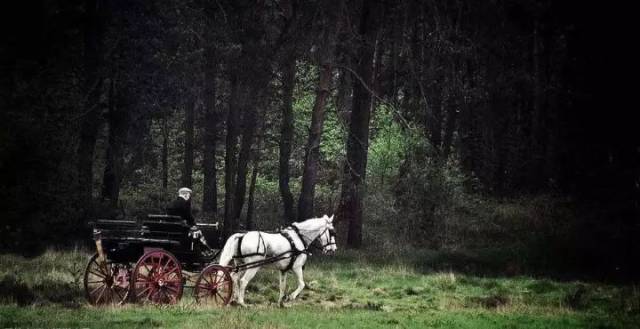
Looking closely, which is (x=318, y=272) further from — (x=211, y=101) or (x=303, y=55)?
(x=211, y=101)

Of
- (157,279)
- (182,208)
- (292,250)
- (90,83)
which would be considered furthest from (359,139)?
(157,279)

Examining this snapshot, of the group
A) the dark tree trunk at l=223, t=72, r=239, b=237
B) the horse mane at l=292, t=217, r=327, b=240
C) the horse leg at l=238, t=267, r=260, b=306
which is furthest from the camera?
the dark tree trunk at l=223, t=72, r=239, b=237

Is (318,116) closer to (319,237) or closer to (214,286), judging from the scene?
(319,237)

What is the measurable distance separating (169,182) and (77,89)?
89.7ft

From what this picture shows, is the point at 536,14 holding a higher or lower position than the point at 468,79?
higher

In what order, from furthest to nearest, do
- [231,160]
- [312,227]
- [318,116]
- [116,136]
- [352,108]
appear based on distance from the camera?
[116,136], [352,108], [231,160], [318,116], [312,227]

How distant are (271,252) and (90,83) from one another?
49.4 feet

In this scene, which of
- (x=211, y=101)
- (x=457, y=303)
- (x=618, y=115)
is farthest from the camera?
(x=211, y=101)

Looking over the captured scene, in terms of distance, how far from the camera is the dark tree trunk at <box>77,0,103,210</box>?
89.8ft

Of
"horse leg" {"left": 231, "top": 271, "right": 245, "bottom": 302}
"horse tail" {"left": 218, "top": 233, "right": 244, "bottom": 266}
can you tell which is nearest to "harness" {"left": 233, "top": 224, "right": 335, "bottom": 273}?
"horse tail" {"left": 218, "top": 233, "right": 244, "bottom": 266}

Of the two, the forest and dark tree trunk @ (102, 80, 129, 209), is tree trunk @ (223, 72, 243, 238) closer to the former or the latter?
the forest

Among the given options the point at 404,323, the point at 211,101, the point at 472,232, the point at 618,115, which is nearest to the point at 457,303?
the point at 404,323

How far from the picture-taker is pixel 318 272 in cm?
2150

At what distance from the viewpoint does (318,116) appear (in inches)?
Result: 1039
